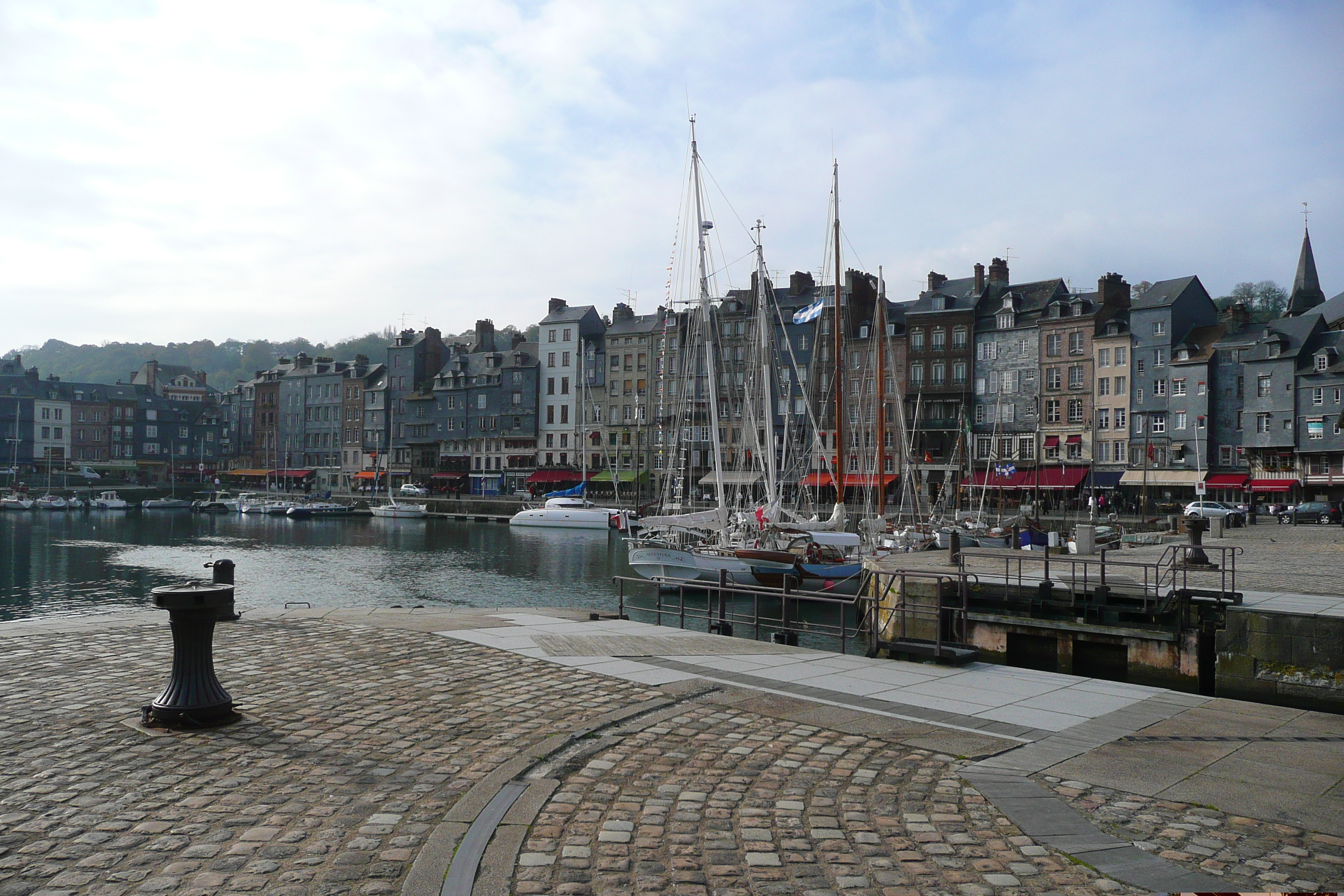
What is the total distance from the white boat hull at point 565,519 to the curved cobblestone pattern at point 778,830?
2551 inches

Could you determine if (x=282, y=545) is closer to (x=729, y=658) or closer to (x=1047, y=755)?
(x=729, y=658)

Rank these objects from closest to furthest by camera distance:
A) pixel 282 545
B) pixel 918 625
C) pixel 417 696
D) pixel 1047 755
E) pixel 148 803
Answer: pixel 148 803 < pixel 1047 755 < pixel 417 696 < pixel 918 625 < pixel 282 545

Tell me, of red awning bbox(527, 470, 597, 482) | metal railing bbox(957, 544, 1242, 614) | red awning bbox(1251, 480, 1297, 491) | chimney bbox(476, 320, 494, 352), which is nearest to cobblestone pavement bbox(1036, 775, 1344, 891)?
metal railing bbox(957, 544, 1242, 614)

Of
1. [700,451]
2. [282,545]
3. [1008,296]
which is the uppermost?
[1008,296]

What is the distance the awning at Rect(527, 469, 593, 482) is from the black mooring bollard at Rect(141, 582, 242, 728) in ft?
272

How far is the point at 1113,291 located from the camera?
7094cm

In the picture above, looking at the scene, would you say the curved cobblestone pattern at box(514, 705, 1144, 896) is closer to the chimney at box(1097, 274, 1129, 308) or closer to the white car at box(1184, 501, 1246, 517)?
the white car at box(1184, 501, 1246, 517)

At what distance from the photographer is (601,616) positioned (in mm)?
17016

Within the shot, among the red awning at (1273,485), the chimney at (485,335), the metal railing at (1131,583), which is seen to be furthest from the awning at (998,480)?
the chimney at (485,335)

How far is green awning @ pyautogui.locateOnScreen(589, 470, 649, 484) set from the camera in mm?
87125

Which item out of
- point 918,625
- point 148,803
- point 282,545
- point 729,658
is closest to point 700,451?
point 282,545

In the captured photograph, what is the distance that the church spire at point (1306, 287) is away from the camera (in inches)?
2997

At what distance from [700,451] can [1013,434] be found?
87.3 feet

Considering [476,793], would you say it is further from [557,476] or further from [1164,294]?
[557,476]
